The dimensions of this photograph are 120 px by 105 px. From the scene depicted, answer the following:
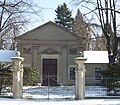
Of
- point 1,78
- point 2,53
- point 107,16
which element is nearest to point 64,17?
point 2,53

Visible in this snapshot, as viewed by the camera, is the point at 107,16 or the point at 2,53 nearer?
the point at 107,16

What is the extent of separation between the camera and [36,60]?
37625 millimetres

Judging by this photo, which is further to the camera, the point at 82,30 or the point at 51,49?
the point at 82,30

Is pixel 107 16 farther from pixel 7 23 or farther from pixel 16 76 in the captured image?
pixel 16 76

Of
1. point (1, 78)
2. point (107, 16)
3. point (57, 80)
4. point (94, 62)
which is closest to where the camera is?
point (1, 78)

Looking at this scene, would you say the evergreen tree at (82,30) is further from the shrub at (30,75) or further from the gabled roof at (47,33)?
the shrub at (30,75)

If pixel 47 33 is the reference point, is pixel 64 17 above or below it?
above

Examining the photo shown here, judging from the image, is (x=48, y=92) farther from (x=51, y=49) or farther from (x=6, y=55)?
(x=6, y=55)

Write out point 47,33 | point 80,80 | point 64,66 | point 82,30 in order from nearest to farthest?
point 80,80, point 64,66, point 47,33, point 82,30

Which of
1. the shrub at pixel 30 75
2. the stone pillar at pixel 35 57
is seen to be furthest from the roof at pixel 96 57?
the shrub at pixel 30 75

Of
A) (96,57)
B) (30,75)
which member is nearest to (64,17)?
(96,57)

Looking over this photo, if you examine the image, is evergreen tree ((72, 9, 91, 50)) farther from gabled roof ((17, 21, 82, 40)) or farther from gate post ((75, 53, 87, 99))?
gate post ((75, 53, 87, 99))

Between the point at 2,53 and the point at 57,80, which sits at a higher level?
the point at 2,53

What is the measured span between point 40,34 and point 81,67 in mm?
19721
